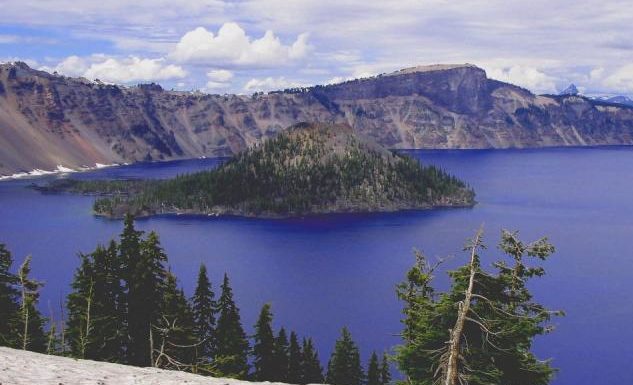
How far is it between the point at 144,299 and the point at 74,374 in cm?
2913

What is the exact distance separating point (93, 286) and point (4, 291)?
690 cm

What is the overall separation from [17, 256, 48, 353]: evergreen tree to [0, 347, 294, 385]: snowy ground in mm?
21572

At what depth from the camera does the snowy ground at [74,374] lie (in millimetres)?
25656

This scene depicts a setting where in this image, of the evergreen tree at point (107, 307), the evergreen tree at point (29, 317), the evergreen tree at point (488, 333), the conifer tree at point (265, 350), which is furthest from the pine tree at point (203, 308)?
the evergreen tree at point (488, 333)

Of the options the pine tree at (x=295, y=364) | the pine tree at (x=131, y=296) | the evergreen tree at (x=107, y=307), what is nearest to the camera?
the evergreen tree at (x=107, y=307)

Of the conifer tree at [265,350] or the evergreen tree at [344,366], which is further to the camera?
the evergreen tree at [344,366]

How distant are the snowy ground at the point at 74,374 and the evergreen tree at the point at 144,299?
82.1 ft

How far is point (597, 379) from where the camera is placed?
109 metres

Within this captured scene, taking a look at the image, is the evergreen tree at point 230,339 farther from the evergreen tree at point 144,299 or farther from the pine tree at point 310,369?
the pine tree at point 310,369

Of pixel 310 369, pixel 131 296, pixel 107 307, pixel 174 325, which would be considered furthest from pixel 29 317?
pixel 310 369

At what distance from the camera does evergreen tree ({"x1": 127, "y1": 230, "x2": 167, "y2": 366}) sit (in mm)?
55031

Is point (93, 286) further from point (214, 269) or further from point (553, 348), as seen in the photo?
point (214, 269)

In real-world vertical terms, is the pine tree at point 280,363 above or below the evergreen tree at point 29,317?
below

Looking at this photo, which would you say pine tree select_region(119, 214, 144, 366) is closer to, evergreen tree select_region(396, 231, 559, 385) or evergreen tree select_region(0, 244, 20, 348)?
evergreen tree select_region(0, 244, 20, 348)
